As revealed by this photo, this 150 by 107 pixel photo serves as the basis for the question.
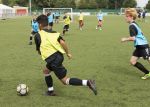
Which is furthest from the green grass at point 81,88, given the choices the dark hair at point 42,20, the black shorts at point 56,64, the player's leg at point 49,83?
the dark hair at point 42,20

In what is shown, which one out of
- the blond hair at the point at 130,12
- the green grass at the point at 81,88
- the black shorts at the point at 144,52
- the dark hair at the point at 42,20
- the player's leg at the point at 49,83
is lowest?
the green grass at the point at 81,88

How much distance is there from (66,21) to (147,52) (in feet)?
67.9

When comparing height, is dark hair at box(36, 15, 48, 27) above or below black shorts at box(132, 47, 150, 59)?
above

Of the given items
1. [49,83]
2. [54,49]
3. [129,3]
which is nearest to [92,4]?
[129,3]

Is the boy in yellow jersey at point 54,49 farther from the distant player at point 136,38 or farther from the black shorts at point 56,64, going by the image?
the distant player at point 136,38

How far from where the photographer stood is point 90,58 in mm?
15016

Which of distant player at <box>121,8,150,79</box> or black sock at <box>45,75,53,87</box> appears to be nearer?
black sock at <box>45,75,53,87</box>

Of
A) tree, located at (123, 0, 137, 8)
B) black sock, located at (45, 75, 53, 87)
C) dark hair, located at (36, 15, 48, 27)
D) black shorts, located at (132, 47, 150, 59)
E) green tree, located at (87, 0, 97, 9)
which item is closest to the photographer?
dark hair, located at (36, 15, 48, 27)

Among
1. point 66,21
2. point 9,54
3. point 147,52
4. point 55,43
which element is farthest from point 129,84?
point 66,21

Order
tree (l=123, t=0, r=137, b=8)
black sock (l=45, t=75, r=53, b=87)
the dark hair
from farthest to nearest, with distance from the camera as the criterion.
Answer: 1. tree (l=123, t=0, r=137, b=8)
2. black sock (l=45, t=75, r=53, b=87)
3. the dark hair

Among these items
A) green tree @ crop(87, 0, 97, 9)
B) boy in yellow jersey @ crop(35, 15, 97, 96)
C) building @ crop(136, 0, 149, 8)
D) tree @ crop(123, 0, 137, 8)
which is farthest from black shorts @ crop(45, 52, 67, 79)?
building @ crop(136, 0, 149, 8)

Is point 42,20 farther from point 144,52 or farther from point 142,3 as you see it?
point 142,3

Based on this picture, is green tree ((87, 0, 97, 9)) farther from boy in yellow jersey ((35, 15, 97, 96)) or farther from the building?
boy in yellow jersey ((35, 15, 97, 96))

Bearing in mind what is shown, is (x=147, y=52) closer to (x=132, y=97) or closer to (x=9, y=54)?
(x=132, y=97)
